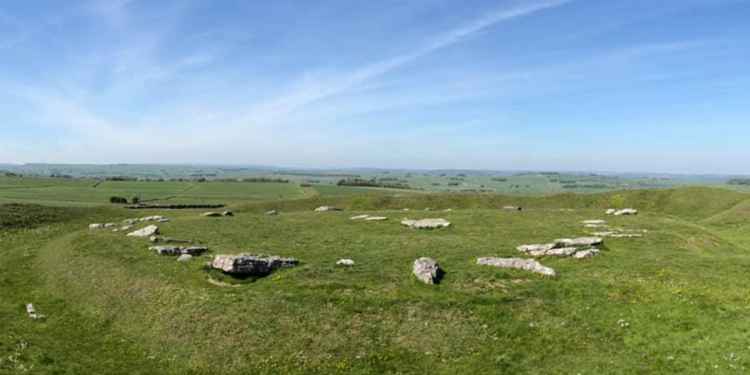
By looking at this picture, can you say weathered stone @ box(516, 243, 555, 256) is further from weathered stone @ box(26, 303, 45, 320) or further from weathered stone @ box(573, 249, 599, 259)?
weathered stone @ box(26, 303, 45, 320)

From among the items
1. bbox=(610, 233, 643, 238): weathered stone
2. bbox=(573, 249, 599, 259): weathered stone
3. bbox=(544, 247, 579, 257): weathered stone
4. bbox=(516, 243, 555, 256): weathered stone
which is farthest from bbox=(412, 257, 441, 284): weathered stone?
bbox=(610, 233, 643, 238): weathered stone

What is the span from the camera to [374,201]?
308ft

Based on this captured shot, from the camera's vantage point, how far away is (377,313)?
25.1 metres

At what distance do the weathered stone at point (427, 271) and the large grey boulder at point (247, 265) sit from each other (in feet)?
31.8

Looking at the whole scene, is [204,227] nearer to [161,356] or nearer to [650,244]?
[161,356]

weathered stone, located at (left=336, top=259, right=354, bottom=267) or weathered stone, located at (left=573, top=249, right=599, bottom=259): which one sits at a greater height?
weathered stone, located at (left=573, top=249, right=599, bottom=259)

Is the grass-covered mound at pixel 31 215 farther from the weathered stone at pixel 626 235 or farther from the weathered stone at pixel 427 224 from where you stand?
the weathered stone at pixel 626 235

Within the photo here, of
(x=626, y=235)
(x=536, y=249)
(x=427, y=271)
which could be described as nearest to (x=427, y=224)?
(x=536, y=249)

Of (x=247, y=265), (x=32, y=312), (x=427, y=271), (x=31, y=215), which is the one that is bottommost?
(x=32, y=312)

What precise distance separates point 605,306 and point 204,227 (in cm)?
4271

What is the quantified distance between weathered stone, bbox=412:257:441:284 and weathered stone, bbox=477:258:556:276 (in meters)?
4.64

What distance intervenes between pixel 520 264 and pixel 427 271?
749cm

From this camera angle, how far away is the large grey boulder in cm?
3016

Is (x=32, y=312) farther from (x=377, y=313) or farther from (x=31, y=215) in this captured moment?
(x=31, y=215)
